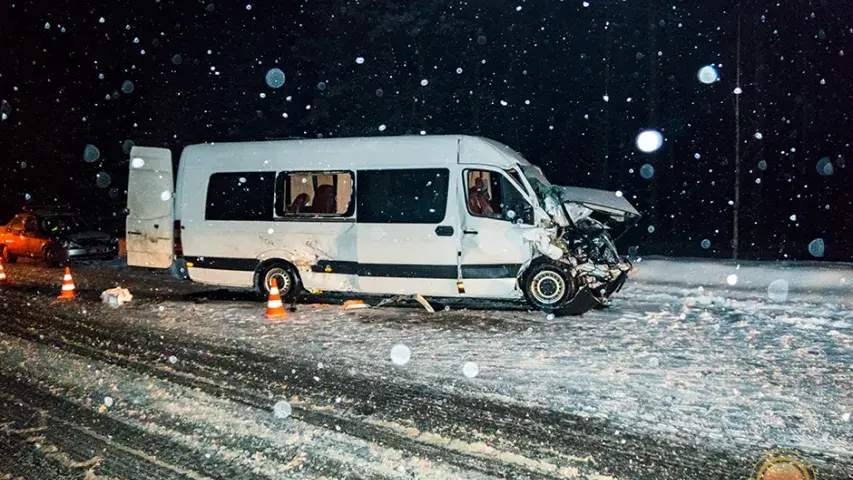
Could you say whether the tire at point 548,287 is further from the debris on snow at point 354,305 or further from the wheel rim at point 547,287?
the debris on snow at point 354,305

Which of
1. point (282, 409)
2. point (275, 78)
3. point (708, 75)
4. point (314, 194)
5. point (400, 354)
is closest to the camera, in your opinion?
point (282, 409)

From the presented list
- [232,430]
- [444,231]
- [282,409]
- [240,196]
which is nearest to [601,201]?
[444,231]

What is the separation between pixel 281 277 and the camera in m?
10.3

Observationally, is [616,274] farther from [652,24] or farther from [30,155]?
[30,155]

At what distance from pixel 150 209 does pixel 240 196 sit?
7.10 feet

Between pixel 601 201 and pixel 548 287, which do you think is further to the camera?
pixel 601 201

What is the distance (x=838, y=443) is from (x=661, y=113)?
1021 inches

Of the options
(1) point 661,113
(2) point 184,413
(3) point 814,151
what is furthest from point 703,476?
(3) point 814,151

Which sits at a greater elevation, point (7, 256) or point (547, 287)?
point (7, 256)

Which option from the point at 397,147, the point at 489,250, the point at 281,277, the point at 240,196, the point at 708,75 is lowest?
the point at 281,277

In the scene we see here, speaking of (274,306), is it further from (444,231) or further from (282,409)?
(282,409)

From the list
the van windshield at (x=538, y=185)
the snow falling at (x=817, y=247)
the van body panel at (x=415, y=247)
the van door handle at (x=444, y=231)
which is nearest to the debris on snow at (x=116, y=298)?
the van body panel at (x=415, y=247)

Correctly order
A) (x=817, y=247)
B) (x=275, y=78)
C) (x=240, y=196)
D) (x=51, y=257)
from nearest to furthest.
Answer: (x=240, y=196), (x=51, y=257), (x=817, y=247), (x=275, y=78)

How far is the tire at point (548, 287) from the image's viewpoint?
8953 mm
